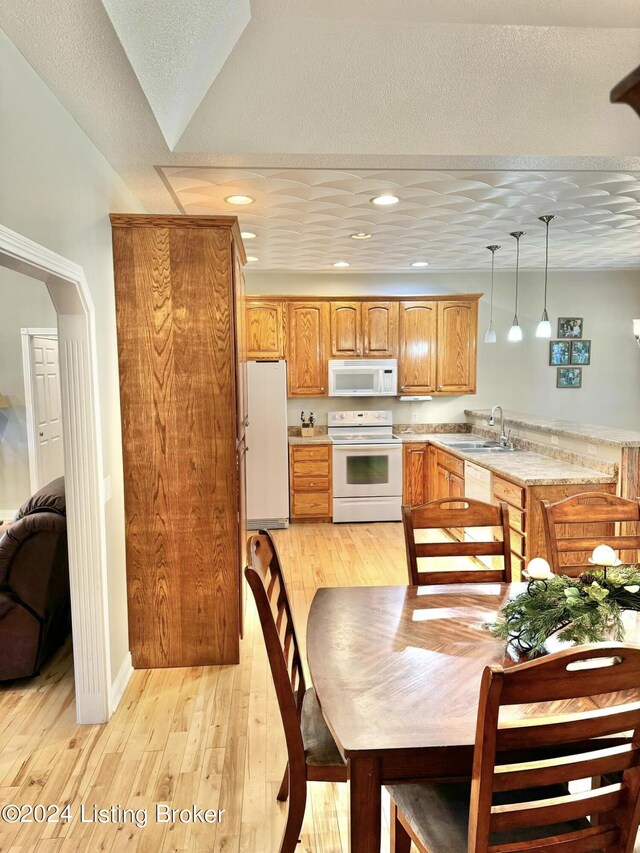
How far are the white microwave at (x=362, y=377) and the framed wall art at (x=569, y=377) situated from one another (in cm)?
191

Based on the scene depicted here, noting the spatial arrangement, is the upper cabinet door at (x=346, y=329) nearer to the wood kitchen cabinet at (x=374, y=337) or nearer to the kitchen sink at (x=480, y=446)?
the wood kitchen cabinet at (x=374, y=337)

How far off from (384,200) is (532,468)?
6.68 ft

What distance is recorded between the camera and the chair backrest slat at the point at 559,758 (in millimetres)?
1048

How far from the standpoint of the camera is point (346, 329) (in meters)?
5.76

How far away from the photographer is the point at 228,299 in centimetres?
283

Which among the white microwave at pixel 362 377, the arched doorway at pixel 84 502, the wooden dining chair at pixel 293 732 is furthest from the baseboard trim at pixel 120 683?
the white microwave at pixel 362 377

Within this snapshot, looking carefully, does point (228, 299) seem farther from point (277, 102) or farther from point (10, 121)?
point (10, 121)

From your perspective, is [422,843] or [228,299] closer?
[422,843]

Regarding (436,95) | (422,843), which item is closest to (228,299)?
(436,95)

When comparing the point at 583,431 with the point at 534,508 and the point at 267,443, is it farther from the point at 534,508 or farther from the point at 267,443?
the point at 267,443

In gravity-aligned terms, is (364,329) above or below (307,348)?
above

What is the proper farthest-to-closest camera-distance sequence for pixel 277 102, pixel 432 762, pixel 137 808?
pixel 277 102 → pixel 137 808 → pixel 432 762

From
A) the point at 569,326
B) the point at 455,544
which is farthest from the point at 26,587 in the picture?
the point at 569,326

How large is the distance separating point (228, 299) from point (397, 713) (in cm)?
212
